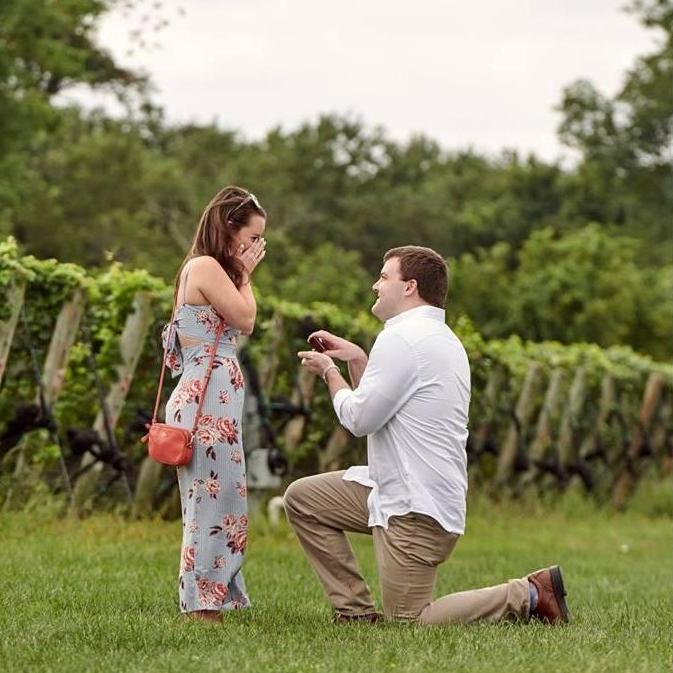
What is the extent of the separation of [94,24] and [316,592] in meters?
20.5

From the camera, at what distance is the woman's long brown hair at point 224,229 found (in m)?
6.91

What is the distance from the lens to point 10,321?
10.0 meters

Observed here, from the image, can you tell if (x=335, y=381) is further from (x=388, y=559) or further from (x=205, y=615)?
(x=205, y=615)

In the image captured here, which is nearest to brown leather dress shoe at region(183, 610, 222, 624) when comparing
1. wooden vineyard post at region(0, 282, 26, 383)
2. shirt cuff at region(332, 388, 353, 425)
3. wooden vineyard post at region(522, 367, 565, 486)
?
shirt cuff at region(332, 388, 353, 425)

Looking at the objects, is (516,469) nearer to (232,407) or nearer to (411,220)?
(232,407)

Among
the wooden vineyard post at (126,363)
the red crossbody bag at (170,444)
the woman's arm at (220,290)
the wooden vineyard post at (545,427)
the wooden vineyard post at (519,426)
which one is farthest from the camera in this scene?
the wooden vineyard post at (545,427)

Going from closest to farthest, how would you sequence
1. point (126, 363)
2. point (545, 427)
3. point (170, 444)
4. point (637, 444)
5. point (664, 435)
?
point (170, 444) → point (126, 363) → point (545, 427) → point (637, 444) → point (664, 435)

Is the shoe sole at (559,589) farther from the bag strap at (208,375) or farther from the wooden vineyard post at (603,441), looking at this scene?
the wooden vineyard post at (603,441)

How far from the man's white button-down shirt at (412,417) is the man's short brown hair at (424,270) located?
8cm

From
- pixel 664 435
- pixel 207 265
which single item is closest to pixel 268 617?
pixel 207 265

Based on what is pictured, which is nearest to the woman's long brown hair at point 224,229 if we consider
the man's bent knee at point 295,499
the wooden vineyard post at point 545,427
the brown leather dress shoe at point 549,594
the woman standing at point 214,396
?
the woman standing at point 214,396

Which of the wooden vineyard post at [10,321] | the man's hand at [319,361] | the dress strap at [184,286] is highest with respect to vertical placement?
the dress strap at [184,286]

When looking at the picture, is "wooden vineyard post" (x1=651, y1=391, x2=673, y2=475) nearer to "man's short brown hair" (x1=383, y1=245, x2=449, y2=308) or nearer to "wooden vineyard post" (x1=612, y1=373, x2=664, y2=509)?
"wooden vineyard post" (x1=612, y1=373, x2=664, y2=509)

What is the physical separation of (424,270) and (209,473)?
1.29 metres
